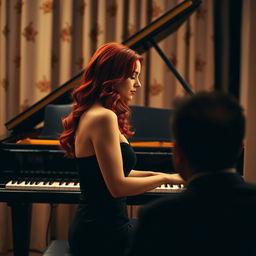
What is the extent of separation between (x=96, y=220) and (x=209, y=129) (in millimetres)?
1042

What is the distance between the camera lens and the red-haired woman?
1695 mm

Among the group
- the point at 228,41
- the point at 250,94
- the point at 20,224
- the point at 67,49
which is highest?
the point at 228,41

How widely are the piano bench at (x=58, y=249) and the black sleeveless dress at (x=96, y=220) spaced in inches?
4.4

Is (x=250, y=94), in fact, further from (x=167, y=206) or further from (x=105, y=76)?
(x=167, y=206)

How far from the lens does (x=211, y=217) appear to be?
2.57 feet

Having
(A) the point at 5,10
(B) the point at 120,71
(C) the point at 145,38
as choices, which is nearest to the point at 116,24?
(A) the point at 5,10

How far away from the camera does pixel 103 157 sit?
5.51 ft

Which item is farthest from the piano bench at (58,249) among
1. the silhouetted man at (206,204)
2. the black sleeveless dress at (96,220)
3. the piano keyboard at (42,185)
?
the silhouetted man at (206,204)

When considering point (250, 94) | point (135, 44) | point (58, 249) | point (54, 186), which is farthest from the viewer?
point (250, 94)

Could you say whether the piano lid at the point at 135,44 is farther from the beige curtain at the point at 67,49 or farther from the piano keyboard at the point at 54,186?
the beige curtain at the point at 67,49

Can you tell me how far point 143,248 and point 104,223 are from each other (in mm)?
925

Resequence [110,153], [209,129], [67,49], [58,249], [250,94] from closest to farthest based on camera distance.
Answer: [209,129] → [110,153] → [58,249] → [250,94] → [67,49]

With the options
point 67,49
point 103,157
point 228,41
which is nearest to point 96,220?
point 103,157

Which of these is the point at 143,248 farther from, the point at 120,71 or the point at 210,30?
the point at 210,30
